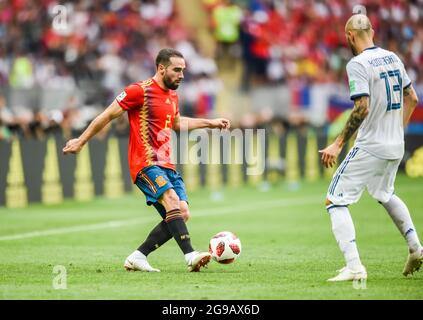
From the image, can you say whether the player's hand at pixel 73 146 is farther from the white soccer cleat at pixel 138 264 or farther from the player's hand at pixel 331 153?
the player's hand at pixel 331 153

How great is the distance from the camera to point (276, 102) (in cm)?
3312

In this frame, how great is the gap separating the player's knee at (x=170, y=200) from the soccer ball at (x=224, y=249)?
24.4 inches

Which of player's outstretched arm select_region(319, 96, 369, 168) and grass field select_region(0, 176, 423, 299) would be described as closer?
grass field select_region(0, 176, 423, 299)

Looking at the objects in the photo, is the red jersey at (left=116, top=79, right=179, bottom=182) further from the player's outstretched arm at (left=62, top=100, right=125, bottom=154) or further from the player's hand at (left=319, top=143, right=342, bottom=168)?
the player's hand at (left=319, top=143, right=342, bottom=168)

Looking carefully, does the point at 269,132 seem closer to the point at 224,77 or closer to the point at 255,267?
the point at 224,77

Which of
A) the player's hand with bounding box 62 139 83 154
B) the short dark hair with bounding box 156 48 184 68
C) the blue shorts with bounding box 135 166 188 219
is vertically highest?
the short dark hair with bounding box 156 48 184 68

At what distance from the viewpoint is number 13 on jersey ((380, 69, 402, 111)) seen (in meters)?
9.92

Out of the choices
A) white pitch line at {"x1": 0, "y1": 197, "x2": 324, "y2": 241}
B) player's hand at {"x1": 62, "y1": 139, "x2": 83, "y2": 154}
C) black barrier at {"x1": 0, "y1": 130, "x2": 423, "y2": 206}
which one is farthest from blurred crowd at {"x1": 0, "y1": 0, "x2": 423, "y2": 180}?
player's hand at {"x1": 62, "y1": 139, "x2": 83, "y2": 154}

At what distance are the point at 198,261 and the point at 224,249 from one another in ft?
1.96

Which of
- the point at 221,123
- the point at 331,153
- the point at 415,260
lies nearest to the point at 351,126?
the point at 331,153

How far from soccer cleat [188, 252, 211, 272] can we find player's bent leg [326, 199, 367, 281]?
52.3 inches
